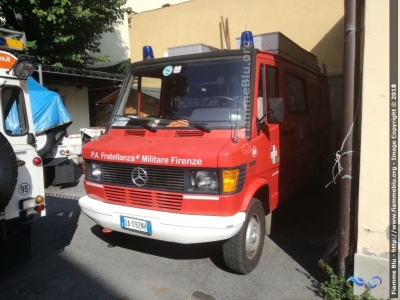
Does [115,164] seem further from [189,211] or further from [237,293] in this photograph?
[237,293]

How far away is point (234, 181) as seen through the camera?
3.31 meters

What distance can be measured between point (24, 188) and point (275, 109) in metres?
3.04

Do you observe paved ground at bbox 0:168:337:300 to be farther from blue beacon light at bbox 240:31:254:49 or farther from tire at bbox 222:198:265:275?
blue beacon light at bbox 240:31:254:49

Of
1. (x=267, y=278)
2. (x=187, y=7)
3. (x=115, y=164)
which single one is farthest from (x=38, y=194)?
(x=187, y=7)

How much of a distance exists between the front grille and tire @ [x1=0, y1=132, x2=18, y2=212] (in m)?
0.94

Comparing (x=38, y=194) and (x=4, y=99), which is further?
(x=38, y=194)

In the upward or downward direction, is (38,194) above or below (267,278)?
above

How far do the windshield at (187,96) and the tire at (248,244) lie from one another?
1.04m

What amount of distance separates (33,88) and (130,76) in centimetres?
500

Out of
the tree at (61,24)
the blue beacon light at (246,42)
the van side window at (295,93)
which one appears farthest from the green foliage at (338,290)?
the tree at (61,24)

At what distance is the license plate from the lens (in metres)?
3.50

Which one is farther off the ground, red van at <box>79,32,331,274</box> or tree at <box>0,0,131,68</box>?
tree at <box>0,0,131,68</box>

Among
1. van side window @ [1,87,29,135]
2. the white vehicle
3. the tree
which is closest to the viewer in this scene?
the white vehicle

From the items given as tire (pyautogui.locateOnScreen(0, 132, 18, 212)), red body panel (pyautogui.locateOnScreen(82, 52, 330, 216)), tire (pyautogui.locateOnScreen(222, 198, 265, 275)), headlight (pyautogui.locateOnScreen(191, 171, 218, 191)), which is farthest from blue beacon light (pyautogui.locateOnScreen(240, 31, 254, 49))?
tire (pyautogui.locateOnScreen(0, 132, 18, 212))
